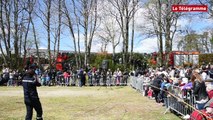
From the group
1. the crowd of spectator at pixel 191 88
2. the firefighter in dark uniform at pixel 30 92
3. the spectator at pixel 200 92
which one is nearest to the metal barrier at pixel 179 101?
the crowd of spectator at pixel 191 88

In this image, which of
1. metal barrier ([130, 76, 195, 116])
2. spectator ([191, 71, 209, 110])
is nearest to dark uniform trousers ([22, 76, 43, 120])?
metal barrier ([130, 76, 195, 116])

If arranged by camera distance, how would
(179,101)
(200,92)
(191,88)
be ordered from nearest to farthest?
(200,92), (191,88), (179,101)

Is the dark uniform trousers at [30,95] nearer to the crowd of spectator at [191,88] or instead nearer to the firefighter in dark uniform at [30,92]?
the firefighter in dark uniform at [30,92]

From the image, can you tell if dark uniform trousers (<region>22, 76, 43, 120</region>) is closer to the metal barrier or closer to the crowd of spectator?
the metal barrier

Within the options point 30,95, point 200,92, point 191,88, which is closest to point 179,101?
point 191,88

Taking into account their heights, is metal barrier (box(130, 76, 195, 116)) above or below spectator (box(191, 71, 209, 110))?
below

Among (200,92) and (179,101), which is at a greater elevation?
(200,92)

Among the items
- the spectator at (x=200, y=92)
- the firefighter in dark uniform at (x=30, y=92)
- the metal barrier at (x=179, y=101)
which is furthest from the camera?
the metal barrier at (x=179, y=101)

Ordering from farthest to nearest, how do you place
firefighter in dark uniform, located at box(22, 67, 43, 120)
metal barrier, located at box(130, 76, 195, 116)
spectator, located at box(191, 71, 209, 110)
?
metal barrier, located at box(130, 76, 195, 116), spectator, located at box(191, 71, 209, 110), firefighter in dark uniform, located at box(22, 67, 43, 120)

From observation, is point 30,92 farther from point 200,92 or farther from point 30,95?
point 200,92

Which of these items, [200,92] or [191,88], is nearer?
[200,92]

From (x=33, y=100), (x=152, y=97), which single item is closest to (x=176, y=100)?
(x=33, y=100)

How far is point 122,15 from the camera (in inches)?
1921

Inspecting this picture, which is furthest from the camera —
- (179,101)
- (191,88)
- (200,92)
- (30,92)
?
(179,101)
